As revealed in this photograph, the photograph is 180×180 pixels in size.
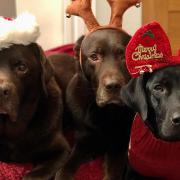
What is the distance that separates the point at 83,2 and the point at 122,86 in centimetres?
40

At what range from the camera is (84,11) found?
1792mm

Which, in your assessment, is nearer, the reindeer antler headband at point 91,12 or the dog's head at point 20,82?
the dog's head at point 20,82

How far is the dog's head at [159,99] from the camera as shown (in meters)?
1.35

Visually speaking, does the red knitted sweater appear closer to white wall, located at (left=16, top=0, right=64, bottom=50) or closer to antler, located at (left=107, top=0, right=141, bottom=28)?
antler, located at (left=107, top=0, right=141, bottom=28)

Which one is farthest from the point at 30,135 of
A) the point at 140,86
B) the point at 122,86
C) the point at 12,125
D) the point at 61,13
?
the point at 61,13

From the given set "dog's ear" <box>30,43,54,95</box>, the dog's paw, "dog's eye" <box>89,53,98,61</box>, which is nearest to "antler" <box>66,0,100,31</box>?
"dog's eye" <box>89,53,98,61</box>

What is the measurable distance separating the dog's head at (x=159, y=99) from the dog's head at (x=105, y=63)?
0.16 m

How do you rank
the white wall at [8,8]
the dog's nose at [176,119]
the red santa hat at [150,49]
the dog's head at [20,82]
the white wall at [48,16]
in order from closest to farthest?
the dog's nose at [176,119] → the red santa hat at [150,49] → the dog's head at [20,82] → the white wall at [8,8] → the white wall at [48,16]

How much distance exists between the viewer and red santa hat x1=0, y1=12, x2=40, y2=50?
1611 mm

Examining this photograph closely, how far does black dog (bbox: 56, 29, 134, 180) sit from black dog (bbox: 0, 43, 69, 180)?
8cm

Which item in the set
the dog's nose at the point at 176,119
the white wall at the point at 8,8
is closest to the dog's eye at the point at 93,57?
the dog's nose at the point at 176,119

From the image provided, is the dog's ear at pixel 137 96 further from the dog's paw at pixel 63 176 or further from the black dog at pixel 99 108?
the dog's paw at pixel 63 176

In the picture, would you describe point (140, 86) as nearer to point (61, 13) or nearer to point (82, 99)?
point (82, 99)

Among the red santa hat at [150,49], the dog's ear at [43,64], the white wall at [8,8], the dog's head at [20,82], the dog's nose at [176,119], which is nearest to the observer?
the dog's nose at [176,119]
